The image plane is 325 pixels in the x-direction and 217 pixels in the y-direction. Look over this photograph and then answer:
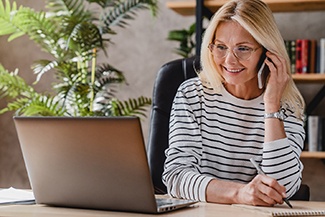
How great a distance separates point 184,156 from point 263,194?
41 cm

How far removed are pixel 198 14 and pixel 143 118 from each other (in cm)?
84

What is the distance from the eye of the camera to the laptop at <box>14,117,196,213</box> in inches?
51.3

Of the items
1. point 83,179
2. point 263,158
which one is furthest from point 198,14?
point 83,179

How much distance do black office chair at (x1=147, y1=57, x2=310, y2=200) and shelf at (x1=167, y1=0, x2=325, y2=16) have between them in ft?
3.86

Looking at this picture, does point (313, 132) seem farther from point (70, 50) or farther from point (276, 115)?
point (276, 115)

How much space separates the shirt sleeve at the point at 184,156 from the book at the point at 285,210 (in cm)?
20

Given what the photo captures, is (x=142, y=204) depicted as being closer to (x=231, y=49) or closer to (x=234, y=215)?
(x=234, y=215)

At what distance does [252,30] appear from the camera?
191 cm

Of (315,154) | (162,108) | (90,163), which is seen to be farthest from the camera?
(315,154)

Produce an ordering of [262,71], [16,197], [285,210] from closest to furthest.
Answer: [285,210], [16,197], [262,71]

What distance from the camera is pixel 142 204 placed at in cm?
131

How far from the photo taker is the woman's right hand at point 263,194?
1530 millimetres

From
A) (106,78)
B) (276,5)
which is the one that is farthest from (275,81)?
(106,78)

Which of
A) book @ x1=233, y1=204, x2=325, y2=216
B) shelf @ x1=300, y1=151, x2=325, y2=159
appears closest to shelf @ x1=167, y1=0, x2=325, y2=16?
shelf @ x1=300, y1=151, x2=325, y2=159
